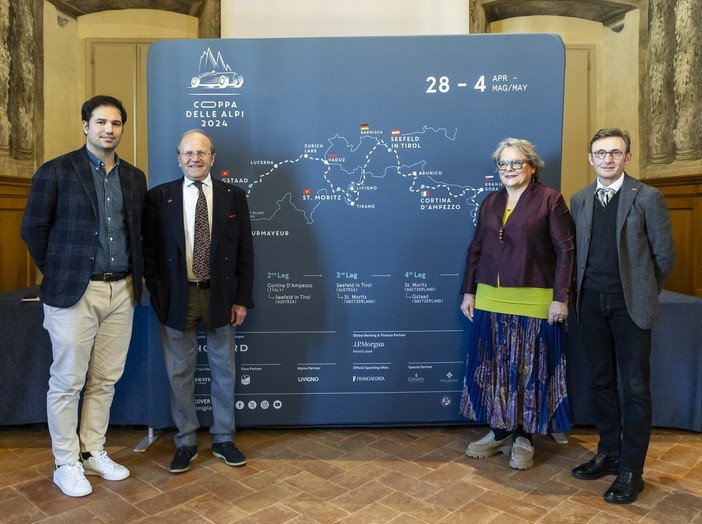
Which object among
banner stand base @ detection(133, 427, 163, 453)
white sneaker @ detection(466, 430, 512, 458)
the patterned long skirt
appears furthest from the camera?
banner stand base @ detection(133, 427, 163, 453)

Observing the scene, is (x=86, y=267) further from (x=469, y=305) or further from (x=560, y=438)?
(x=560, y=438)

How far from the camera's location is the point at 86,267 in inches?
104

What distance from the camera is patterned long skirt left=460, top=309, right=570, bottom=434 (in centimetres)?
297

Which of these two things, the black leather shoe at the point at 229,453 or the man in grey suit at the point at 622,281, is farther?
the black leather shoe at the point at 229,453

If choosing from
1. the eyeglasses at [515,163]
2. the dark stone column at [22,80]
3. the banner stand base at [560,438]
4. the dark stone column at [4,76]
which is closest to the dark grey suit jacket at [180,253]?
the eyeglasses at [515,163]

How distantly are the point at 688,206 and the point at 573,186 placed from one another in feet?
3.94

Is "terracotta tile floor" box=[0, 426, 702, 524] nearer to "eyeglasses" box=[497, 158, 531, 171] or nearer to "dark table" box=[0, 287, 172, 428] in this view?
"dark table" box=[0, 287, 172, 428]

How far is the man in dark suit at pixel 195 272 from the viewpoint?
9.57ft

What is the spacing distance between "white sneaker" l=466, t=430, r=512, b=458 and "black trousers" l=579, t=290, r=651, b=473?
0.56 m

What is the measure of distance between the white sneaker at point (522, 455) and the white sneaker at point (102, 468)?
2025 millimetres

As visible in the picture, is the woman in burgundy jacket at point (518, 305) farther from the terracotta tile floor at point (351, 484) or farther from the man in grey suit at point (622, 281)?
the terracotta tile floor at point (351, 484)

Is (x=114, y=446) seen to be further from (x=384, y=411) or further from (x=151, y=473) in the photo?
(x=384, y=411)

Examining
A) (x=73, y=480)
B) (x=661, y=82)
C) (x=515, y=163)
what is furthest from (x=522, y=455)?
(x=661, y=82)

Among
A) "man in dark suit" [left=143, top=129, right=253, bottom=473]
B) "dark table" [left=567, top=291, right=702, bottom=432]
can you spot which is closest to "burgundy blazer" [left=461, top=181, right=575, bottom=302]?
"dark table" [left=567, top=291, right=702, bottom=432]
